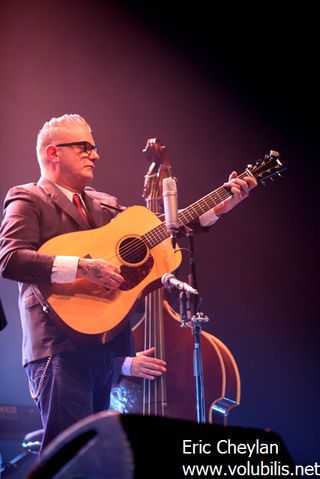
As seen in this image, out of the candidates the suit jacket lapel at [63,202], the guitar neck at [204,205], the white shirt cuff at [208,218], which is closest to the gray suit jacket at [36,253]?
the suit jacket lapel at [63,202]

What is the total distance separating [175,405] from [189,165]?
7.02 ft

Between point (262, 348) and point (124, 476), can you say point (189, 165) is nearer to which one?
point (262, 348)

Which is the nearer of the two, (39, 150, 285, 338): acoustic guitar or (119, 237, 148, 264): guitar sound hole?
(39, 150, 285, 338): acoustic guitar

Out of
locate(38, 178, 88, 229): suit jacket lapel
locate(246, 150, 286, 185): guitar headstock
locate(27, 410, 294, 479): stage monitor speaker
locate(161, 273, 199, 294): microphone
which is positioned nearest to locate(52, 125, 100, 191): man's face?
locate(38, 178, 88, 229): suit jacket lapel

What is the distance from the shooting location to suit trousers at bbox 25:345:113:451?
2.49m

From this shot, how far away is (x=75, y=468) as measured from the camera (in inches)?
31.4

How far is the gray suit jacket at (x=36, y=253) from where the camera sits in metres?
2.61

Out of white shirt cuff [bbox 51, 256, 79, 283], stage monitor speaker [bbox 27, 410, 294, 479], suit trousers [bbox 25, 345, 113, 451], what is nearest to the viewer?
stage monitor speaker [bbox 27, 410, 294, 479]

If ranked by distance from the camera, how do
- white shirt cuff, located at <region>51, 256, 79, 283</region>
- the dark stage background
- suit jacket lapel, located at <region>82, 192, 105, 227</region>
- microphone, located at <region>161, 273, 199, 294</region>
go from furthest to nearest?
1. the dark stage background
2. suit jacket lapel, located at <region>82, 192, 105, 227</region>
3. microphone, located at <region>161, 273, 199, 294</region>
4. white shirt cuff, located at <region>51, 256, 79, 283</region>

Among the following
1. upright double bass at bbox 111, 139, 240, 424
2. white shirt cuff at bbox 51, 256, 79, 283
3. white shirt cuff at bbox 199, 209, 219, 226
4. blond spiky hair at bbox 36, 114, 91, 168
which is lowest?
upright double bass at bbox 111, 139, 240, 424

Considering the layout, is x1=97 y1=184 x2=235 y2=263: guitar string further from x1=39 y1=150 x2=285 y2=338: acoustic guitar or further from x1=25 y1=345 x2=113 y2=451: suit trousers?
x1=25 y1=345 x2=113 y2=451: suit trousers

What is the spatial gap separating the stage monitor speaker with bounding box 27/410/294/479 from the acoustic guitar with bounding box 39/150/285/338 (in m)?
1.81

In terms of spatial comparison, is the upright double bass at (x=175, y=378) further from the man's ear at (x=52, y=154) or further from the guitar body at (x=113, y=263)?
the man's ear at (x=52, y=154)

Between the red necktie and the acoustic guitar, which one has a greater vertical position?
the red necktie
